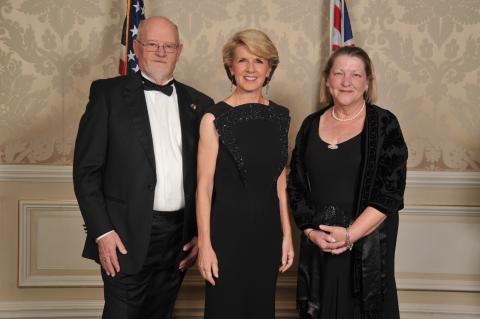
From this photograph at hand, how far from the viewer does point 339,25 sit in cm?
314

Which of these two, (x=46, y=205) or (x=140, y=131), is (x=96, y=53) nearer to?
(x=46, y=205)

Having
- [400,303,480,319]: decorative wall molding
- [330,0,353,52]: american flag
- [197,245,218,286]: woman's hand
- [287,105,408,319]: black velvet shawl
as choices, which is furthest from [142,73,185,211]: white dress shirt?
[400,303,480,319]: decorative wall molding

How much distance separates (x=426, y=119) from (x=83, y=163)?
222 centimetres

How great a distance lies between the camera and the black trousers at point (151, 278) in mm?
2297

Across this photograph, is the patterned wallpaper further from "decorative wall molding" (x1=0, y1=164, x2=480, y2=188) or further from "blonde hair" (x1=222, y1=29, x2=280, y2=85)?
"blonde hair" (x1=222, y1=29, x2=280, y2=85)

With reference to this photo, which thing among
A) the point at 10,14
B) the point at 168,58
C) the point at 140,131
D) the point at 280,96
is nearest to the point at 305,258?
the point at 140,131

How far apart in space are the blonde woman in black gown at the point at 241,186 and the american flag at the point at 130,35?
1006 mm

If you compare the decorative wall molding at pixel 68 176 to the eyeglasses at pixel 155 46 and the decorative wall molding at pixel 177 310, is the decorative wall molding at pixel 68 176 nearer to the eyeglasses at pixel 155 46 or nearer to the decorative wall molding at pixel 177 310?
the decorative wall molding at pixel 177 310

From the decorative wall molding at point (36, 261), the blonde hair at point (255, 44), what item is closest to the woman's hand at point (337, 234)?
the blonde hair at point (255, 44)

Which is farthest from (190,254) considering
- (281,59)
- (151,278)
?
(281,59)

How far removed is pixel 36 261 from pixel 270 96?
5.88 ft

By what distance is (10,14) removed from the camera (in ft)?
10.8

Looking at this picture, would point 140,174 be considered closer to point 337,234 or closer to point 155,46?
point 155,46

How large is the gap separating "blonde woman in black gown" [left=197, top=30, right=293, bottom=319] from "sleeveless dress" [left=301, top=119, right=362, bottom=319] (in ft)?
0.56
